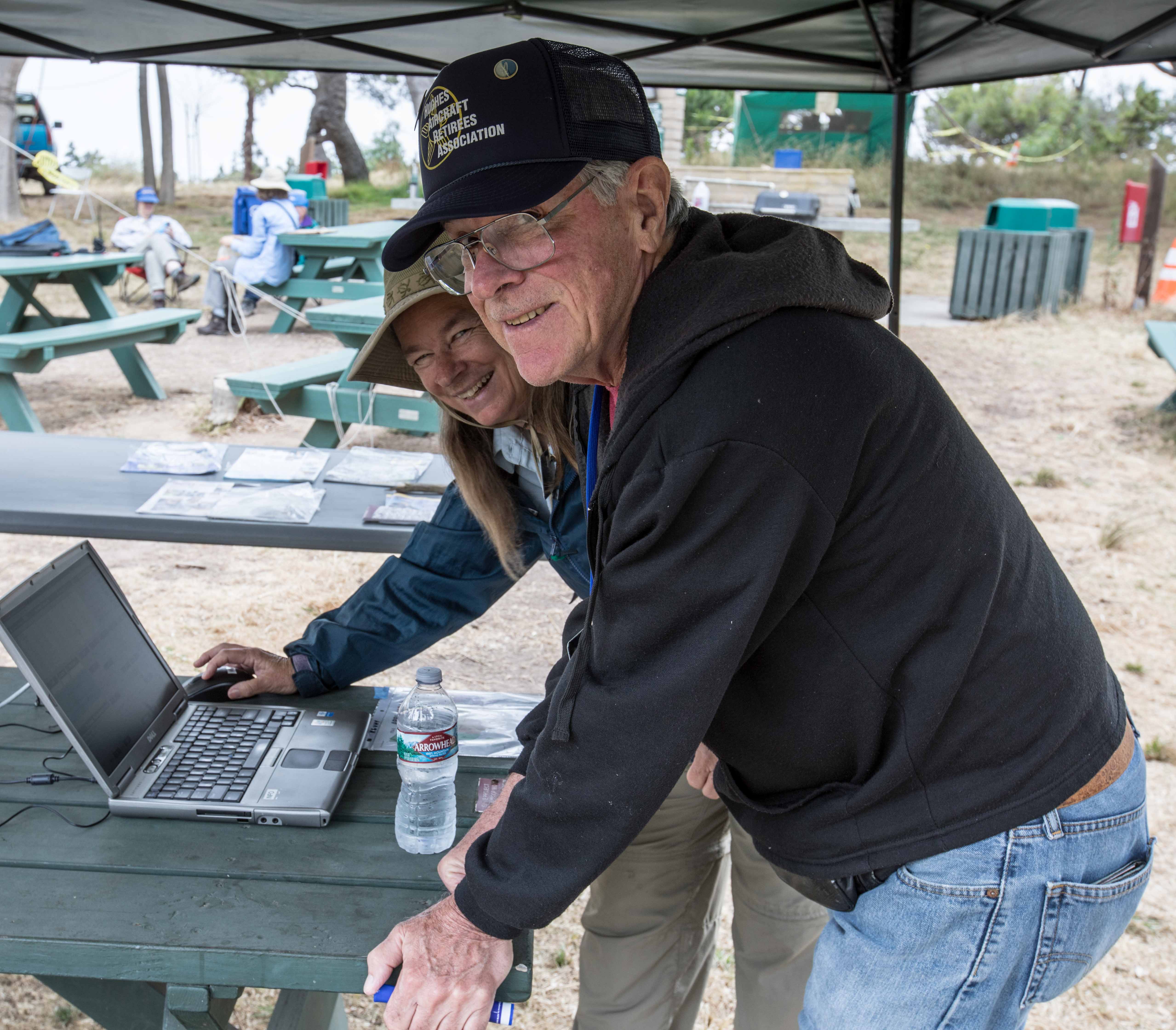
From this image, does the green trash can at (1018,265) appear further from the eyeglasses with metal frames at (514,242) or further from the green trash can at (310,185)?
the eyeglasses with metal frames at (514,242)

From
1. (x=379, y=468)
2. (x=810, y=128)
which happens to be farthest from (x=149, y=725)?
(x=810, y=128)

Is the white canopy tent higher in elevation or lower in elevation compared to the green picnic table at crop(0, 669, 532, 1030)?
higher

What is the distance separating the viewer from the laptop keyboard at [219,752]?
1.56m

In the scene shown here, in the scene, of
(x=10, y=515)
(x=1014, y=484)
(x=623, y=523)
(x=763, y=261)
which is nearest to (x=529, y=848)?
(x=623, y=523)

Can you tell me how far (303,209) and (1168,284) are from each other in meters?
10.7

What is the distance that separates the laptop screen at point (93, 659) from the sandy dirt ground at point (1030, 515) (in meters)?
1.08

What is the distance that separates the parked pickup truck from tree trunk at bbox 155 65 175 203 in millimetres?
2359

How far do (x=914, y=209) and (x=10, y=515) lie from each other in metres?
20.7

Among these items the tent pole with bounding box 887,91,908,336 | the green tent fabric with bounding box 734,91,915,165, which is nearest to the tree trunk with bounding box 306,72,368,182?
the green tent fabric with bounding box 734,91,915,165

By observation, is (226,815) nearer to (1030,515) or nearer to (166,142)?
(1030,515)

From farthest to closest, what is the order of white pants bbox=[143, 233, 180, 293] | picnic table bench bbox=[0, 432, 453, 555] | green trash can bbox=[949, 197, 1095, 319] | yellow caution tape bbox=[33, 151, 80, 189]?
green trash can bbox=[949, 197, 1095, 319] → white pants bbox=[143, 233, 180, 293] → yellow caution tape bbox=[33, 151, 80, 189] → picnic table bench bbox=[0, 432, 453, 555]

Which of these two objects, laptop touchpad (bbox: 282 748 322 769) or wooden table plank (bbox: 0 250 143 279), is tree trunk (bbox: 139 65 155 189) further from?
laptop touchpad (bbox: 282 748 322 769)

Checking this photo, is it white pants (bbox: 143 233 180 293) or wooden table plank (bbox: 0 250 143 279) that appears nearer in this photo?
wooden table plank (bbox: 0 250 143 279)

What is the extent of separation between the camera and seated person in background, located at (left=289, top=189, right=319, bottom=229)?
12.8 metres
